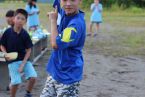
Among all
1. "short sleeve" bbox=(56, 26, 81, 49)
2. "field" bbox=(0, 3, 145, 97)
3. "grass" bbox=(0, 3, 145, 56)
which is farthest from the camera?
"grass" bbox=(0, 3, 145, 56)

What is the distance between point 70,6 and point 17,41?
8.96ft

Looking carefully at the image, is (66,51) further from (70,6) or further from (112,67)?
Answer: (112,67)

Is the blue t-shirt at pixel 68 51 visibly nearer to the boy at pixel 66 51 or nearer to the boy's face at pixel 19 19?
the boy at pixel 66 51

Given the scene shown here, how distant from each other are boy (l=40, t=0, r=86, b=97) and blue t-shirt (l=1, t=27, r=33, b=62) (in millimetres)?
2517

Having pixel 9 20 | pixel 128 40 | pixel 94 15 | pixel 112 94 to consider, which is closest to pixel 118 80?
pixel 112 94

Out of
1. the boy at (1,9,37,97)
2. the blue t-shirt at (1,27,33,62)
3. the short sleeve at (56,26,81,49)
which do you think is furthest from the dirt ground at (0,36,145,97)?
the short sleeve at (56,26,81,49)

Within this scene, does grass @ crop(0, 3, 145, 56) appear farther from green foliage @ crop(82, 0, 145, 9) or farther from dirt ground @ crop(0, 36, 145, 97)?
green foliage @ crop(82, 0, 145, 9)

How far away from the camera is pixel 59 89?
A: 4.40 meters

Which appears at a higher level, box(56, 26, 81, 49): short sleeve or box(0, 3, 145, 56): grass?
box(56, 26, 81, 49): short sleeve

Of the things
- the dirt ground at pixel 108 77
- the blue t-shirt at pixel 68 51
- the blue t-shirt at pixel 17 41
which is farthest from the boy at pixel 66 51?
the dirt ground at pixel 108 77

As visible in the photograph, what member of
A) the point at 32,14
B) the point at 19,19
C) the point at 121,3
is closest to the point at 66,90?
the point at 19,19

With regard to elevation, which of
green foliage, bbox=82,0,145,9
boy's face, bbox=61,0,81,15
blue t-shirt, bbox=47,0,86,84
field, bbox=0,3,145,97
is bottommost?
green foliage, bbox=82,0,145,9

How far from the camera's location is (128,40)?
51.5 feet

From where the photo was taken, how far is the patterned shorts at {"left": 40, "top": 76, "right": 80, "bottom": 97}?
14.4ft
